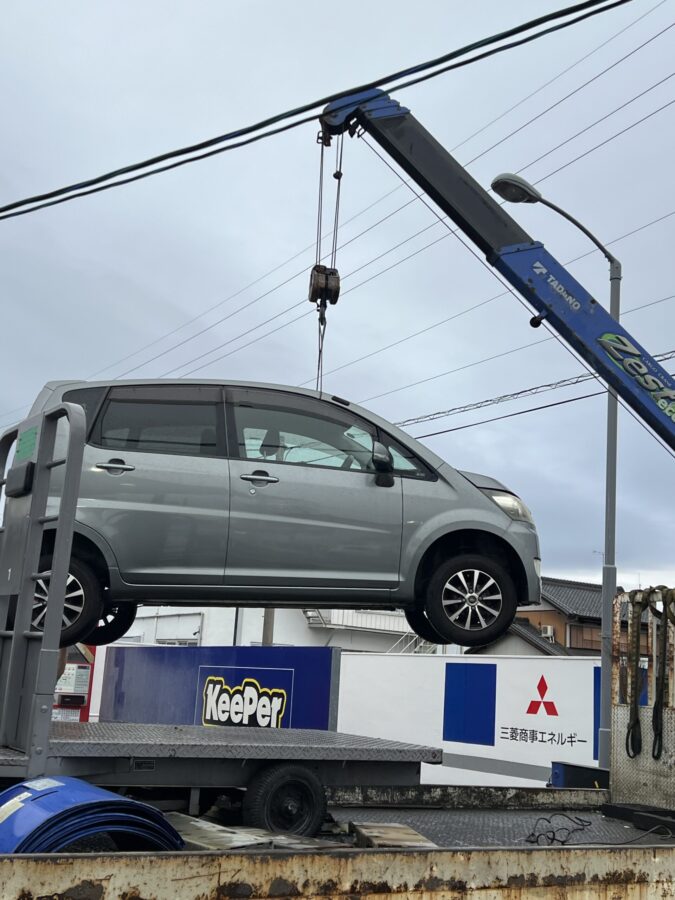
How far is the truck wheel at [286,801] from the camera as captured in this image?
455 cm

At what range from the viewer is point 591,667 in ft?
42.3

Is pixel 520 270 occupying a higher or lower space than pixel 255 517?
higher

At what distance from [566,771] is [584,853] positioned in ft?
10.9

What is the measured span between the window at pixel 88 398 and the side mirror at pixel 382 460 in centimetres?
151

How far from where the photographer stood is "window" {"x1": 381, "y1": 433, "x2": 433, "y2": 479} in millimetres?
5566

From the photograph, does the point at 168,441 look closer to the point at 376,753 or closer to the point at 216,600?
the point at 216,600

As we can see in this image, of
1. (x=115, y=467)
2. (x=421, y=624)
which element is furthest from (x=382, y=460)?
(x=115, y=467)

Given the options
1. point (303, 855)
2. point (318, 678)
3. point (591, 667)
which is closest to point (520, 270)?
point (303, 855)

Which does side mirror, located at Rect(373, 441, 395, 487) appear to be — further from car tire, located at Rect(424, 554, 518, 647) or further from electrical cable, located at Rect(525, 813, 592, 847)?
electrical cable, located at Rect(525, 813, 592, 847)

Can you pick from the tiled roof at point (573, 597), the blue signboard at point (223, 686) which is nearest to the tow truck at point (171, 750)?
the blue signboard at point (223, 686)

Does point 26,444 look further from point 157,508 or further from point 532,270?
point 532,270

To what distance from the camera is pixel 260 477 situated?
5293 millimetres

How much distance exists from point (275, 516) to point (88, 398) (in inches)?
47.3

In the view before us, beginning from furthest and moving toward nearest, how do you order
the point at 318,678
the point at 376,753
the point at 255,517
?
the point at 318,678, the point at 255,517, the point at 376,753
